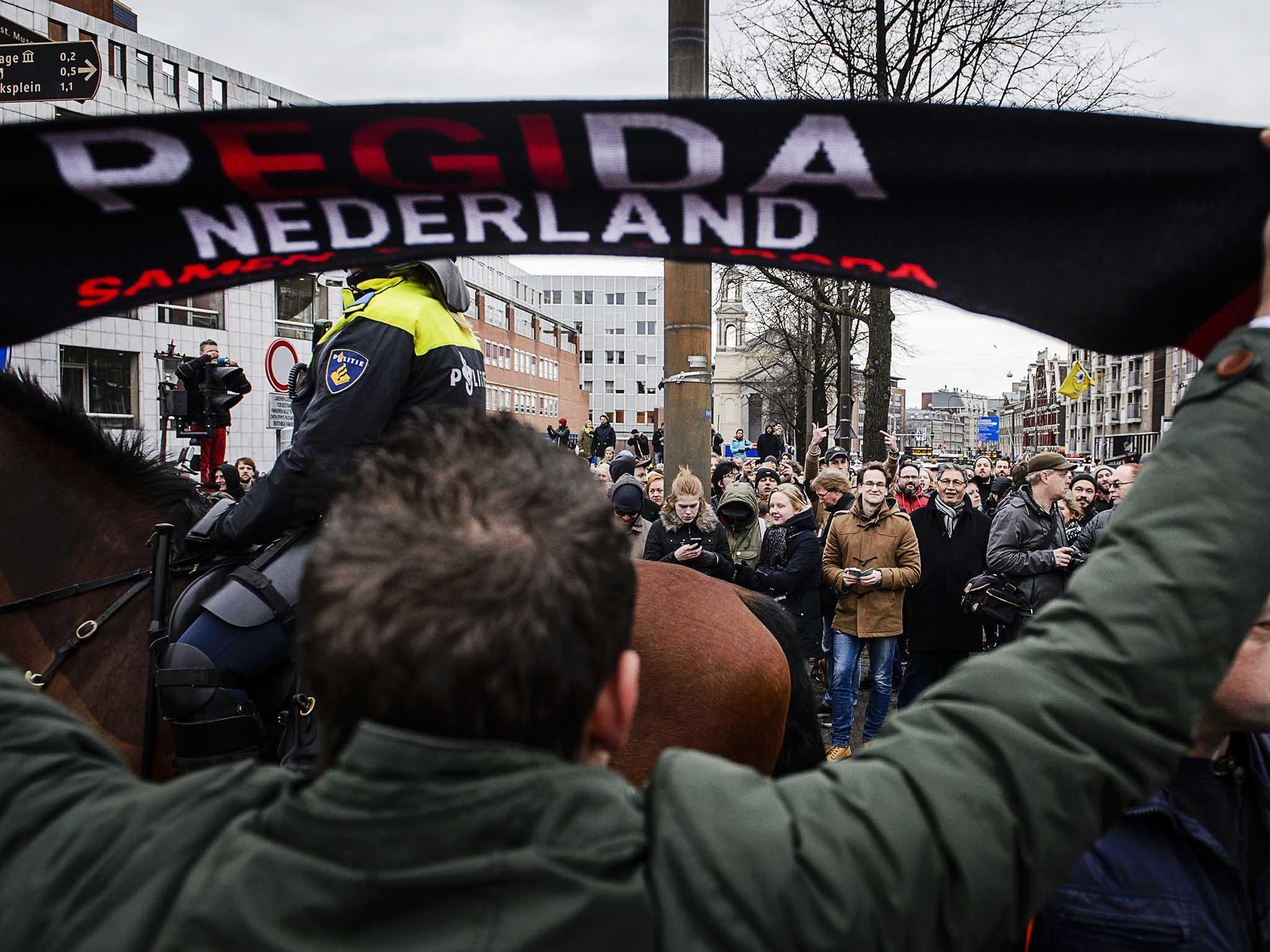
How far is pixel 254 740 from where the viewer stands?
3080 mm

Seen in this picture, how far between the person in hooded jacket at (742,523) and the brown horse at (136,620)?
419 centimetres

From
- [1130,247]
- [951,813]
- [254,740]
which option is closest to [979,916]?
[951,813]

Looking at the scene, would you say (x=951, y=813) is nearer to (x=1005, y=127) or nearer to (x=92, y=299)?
(x=1005, y=127)

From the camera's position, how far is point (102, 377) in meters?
28.9

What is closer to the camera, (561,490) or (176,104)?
(561,490)

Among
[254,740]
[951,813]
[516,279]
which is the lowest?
[254,740]

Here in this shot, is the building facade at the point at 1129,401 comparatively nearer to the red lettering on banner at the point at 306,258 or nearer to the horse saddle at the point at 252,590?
the horse saddle at the point at 252,590

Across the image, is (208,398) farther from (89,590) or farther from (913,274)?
(913,274)

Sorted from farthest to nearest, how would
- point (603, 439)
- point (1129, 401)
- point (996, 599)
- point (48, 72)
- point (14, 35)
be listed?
point (1129, 401) < point (603, 439) < point (14, 35) < point (48, 72) < point (996, 599)

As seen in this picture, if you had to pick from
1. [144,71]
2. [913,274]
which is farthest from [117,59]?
[913,274]

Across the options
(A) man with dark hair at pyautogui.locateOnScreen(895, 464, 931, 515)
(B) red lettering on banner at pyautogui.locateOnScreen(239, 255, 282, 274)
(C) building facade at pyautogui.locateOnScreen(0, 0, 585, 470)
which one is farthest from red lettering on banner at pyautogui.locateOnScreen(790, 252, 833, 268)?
(C) building facade at pyautogui.locateOnScreen(0, 0, 585, 470)

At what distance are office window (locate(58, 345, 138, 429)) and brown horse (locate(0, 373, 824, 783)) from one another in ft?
89.2

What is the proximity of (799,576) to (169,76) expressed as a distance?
3581 centimetres

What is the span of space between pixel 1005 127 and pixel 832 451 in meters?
11.2
